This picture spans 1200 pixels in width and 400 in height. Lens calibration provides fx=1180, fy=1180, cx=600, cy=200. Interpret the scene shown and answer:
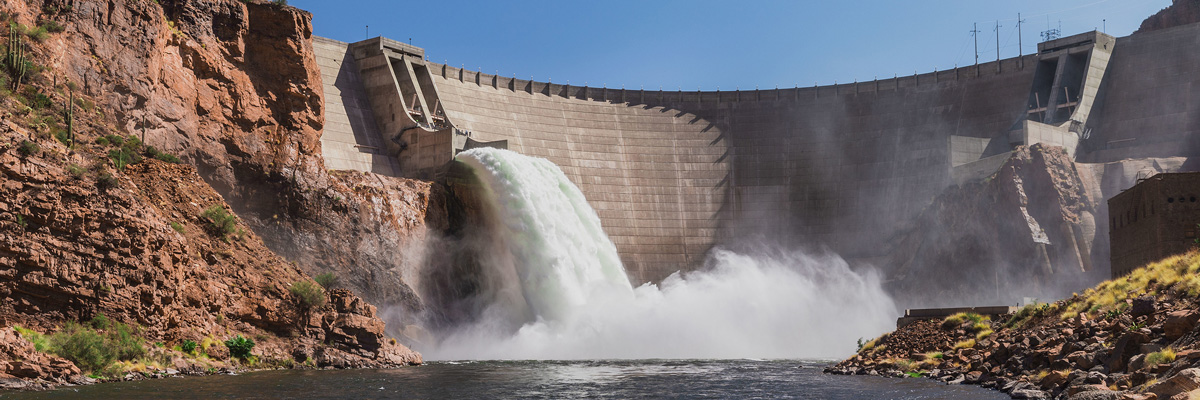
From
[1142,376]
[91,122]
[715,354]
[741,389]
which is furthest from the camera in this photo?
[715,354]

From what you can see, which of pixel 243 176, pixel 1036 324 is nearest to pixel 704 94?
pixel 243 176

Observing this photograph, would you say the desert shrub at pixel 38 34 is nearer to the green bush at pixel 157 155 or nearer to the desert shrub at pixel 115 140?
the desert shrub at pixel 115 140

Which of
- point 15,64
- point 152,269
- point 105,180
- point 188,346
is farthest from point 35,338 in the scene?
point 15,64

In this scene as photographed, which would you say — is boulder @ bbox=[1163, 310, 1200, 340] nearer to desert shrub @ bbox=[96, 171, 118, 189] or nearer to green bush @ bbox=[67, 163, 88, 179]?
desert shrub @ bbox=[96, 171, 118, 189]

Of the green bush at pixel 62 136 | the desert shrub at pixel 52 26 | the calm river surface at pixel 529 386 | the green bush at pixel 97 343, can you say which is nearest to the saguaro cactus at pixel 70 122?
the green bush at pixel 62 136

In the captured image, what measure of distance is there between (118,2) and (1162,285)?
3793 centimetres

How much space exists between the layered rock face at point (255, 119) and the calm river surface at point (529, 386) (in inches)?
524

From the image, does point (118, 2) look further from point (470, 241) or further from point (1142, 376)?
point (1142, 376)

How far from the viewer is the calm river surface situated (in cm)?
2739

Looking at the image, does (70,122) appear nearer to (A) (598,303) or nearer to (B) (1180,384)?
(A) (598,303)

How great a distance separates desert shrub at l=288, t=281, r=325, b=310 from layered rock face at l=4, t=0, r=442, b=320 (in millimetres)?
9822

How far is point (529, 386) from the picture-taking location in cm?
3281

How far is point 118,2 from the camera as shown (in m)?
45.8

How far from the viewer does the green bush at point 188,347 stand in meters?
34.6
